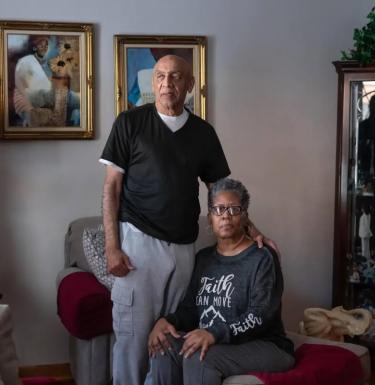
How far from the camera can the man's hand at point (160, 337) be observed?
2199 millimetres

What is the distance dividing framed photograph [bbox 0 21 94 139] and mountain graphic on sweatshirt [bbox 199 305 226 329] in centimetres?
142

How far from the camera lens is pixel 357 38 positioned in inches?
130

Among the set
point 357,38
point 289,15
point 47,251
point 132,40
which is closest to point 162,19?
point 132,40

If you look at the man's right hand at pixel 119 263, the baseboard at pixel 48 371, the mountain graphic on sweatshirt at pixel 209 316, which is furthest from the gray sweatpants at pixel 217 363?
the baseboard at pixel 48 371

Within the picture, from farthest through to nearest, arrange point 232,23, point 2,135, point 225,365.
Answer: point 232,23, point 2,135, point 225,365

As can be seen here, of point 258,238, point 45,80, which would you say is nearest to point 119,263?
point 258,238

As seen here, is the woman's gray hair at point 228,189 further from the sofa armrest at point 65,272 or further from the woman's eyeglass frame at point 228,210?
the sofa armrest at point 65,272

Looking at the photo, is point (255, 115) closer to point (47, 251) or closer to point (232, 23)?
point (232, 23)

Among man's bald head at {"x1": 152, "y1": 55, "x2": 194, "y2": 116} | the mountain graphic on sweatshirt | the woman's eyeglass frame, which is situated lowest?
the mountain graphic on sweatshirt

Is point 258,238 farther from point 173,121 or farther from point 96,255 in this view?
point 96,255

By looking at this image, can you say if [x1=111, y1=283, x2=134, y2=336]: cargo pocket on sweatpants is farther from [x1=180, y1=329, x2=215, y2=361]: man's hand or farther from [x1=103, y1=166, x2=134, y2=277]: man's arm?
[x1=180, y1=329, x2=215, y2=361]: man's hand

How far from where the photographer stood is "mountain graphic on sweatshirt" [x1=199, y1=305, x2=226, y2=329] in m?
2.26

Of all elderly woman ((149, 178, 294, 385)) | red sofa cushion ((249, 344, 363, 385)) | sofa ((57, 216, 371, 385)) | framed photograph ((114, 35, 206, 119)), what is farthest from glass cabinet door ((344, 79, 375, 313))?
elderly woman ((149, 178, 294, 385))

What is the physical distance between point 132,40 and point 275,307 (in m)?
1.74
